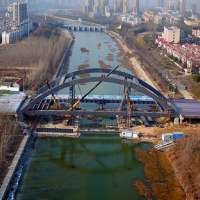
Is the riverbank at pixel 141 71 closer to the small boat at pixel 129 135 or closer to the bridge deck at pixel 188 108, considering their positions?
the bridge deck at pixel 188 108

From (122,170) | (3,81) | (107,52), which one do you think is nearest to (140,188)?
(122,170)

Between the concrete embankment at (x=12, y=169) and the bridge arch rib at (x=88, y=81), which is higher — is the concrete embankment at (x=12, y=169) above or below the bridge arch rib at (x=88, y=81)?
below

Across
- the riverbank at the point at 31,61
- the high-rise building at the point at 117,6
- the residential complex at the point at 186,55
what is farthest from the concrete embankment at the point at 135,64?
the high-rise building at the point at 117,6

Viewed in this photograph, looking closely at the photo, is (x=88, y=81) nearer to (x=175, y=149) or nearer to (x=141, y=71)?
(x=175, y=149)

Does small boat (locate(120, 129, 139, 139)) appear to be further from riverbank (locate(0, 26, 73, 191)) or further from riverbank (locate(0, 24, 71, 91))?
riverbank (locate(0, 24, 71, 91))

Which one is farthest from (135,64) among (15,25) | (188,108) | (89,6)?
(89,6)

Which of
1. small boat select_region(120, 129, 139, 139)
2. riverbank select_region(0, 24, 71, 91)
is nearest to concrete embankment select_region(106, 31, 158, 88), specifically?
riverbank select_region(0, 24, 71, 91)

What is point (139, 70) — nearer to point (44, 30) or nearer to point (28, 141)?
point (28, 141)
